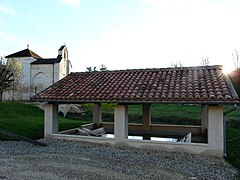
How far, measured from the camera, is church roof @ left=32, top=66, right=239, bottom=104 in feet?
36.8

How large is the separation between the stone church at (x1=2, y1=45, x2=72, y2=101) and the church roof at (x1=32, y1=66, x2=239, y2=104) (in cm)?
2832

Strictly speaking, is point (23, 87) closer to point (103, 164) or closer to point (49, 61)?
point (49, 61)

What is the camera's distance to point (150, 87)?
13.1 m

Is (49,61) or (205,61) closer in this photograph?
(49,61)

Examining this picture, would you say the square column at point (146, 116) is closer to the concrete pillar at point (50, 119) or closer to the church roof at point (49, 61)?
the concrete pillar at point (50, 119)

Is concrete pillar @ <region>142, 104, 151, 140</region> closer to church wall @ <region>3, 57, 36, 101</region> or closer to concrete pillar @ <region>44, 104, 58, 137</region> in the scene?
concrete pillar @ <region>44, 104, 58, 137</region>

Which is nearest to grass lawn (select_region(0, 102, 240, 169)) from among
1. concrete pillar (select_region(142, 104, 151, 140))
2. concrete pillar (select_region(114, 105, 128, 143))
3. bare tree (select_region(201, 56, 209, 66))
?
concrete pillar (select_region(114, 105, 128, 143))

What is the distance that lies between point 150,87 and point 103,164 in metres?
5.43

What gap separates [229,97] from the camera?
33.9ft

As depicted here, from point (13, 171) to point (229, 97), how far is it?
8.84 metres

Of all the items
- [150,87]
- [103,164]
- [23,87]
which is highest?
[23,87]

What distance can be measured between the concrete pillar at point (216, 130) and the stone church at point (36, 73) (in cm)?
3600

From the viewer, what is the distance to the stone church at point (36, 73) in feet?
144

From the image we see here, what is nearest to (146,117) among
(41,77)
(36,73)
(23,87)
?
(41,77)
